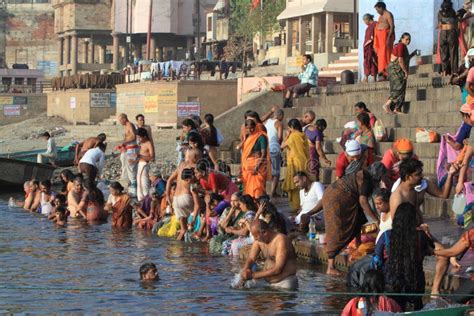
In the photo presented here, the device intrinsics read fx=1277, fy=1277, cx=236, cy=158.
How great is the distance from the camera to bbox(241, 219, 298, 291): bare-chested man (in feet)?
37.3

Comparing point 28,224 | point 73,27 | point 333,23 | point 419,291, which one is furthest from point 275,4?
point 419,291

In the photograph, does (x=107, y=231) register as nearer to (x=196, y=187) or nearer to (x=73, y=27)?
(x=196, y=187)

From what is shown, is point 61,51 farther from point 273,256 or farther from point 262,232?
point 262,232

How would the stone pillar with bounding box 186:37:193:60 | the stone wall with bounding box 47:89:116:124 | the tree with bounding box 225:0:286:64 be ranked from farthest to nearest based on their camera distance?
the stone pillar with bounding box 186:37:193:60
the tree with bounding box 225:0:286:64
the stone wall with bounding box 47:89:116:124

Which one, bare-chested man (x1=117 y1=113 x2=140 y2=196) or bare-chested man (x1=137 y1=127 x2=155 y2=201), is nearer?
bare-chested man (x1=137 y1=127 x2=155 y2=201)

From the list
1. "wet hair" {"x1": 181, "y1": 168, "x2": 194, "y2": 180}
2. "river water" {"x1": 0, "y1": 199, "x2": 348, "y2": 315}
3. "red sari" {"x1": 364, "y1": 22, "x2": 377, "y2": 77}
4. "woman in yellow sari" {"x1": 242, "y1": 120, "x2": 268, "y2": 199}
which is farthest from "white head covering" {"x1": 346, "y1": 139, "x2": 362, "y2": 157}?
"red sari" {"x1": 364, "y1": 22, "x2": 377, "y2": 77}

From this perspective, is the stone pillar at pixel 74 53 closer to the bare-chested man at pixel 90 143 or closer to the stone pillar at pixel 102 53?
the stone pillar at pixel 102 53

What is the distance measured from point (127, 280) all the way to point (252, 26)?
51494 millimetres

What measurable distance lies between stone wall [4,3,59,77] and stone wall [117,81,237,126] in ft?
160

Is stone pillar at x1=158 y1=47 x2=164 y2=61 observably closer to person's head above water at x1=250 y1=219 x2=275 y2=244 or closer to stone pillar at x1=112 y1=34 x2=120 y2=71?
stone pillar at x1=112 y1=34 x2=120 y2=71

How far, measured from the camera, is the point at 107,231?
60.2ft

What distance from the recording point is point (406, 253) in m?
9.82

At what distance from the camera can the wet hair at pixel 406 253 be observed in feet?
32.1

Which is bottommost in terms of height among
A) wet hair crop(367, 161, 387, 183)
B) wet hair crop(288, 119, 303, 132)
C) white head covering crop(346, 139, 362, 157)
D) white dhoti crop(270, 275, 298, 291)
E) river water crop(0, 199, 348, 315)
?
river water crop(0, 199, 348, 315)
